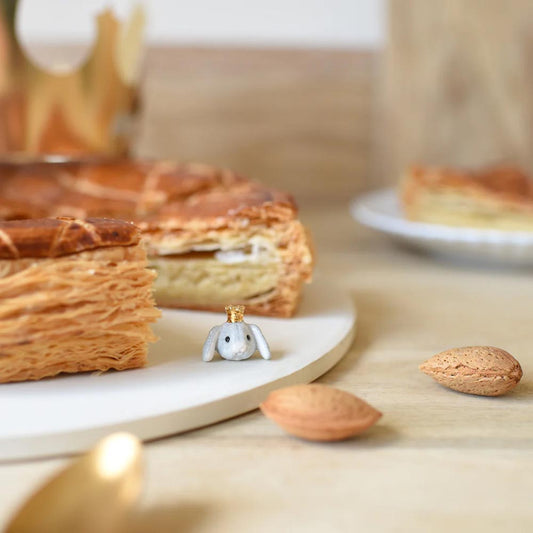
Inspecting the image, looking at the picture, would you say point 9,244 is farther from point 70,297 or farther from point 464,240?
point 464,240

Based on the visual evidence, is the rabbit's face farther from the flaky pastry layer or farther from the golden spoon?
the golden spoon

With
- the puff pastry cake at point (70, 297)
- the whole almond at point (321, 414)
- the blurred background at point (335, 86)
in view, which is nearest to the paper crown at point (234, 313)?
the puff pastry cake at point (70, 297)

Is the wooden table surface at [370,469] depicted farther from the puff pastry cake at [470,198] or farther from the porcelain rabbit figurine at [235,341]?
the puff pastry cake at [470,198]

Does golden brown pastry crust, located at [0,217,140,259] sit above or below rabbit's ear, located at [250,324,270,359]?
above

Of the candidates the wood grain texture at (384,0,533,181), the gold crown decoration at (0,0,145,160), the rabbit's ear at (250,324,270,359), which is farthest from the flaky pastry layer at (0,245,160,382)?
the wood grain texture at (384,0,533,181)

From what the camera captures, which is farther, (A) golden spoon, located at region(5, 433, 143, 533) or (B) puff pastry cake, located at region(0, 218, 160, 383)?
(B) puff pastry cake, located at region(0, 218, 160, 383)

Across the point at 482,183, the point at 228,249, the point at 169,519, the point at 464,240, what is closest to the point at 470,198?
the point at 482,183

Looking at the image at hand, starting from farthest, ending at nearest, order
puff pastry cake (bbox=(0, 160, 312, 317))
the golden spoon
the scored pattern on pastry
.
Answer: puff pastry cake (bbox=(0, 160, 312, 317)) < the scored pattern on pastry < the golden spoon

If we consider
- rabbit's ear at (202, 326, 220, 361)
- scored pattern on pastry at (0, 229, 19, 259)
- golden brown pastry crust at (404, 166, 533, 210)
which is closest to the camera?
scored pattern on pastry at (0, 229, 19, 259)
